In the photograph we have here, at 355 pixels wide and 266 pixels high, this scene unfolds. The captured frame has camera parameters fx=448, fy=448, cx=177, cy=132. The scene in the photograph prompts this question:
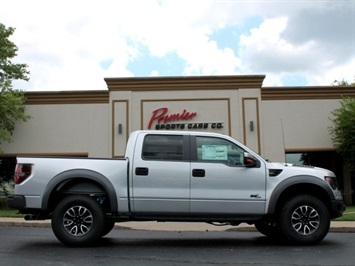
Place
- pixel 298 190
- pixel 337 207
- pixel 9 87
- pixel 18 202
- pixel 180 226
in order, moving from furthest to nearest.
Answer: pixel 9 87, pixel 180 226, pixel 298 190, pixel 337 207, pixel 18 202

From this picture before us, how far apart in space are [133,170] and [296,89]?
13.8m

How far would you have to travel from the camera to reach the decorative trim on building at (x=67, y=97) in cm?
1975

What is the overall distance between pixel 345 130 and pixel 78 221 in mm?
14173

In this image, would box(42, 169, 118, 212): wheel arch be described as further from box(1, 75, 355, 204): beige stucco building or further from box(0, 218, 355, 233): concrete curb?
box(1, 75, 355, 204): beige stucco building

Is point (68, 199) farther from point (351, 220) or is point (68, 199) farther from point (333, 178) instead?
point (351, 220)

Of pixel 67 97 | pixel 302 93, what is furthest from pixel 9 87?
pixel 302 93

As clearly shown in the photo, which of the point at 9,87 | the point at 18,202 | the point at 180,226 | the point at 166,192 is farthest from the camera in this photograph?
the point at 9,87

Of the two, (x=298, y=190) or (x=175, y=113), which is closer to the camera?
(x=298, y=190)

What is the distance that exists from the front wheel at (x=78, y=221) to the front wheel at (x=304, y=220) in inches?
123

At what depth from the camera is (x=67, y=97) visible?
65.0ft

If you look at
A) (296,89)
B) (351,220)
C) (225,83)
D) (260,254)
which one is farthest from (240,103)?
(260,254)

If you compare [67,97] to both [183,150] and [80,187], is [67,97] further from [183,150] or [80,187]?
[183,150]

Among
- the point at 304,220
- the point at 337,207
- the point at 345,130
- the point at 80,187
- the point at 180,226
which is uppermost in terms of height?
the point at 345,130

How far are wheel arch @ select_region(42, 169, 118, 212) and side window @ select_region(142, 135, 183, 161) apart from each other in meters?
0.82
